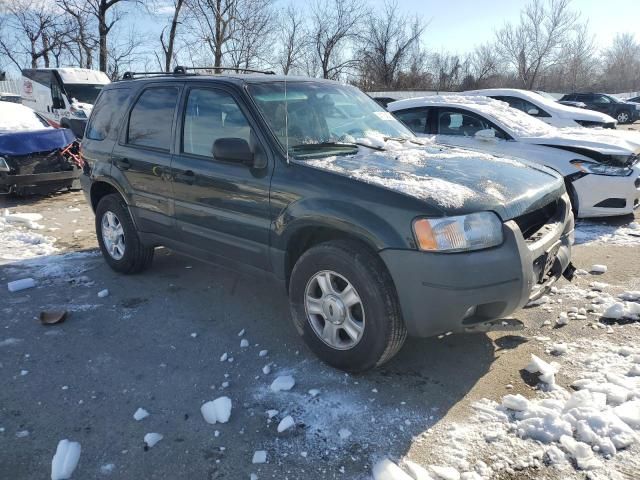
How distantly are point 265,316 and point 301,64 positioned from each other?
33546 mm

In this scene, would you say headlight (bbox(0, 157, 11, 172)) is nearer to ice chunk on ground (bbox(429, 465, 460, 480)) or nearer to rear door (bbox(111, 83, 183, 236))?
rear door (bbox(111, 83, 183, 236))

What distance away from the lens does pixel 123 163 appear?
4773mm

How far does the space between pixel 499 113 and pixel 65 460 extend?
674 cm

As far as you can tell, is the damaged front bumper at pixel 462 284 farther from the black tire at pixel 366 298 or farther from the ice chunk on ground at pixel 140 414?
the ice chunk on ground at pixel 140 414

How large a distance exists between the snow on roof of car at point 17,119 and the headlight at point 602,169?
8.98 metres

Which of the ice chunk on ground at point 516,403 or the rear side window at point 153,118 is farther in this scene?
the rear side window at point 153,118

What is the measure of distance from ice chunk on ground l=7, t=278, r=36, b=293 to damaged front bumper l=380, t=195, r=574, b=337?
3661 millimetres

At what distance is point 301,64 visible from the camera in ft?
116

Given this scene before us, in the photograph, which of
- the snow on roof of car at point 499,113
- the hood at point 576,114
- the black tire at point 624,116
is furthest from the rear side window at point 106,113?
the black tire at point 624,116

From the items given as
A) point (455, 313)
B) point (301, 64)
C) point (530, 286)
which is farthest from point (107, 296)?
point (301, 64)

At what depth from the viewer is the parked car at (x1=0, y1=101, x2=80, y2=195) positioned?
28.0 feet

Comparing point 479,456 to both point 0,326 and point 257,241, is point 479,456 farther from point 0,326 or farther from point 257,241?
point 0,326

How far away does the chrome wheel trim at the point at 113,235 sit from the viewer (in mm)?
5142

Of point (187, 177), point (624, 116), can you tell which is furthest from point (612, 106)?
point (187, 177)
